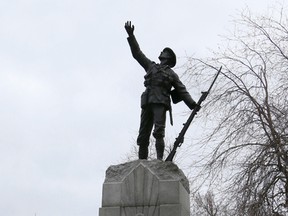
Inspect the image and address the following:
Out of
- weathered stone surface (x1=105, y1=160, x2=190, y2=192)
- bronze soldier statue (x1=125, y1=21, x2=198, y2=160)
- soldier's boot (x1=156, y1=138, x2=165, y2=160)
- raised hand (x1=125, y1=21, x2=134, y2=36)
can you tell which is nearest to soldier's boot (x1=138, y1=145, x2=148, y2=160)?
bronze soldier statue (x1=125, y1=21, x2=198, y2=160)

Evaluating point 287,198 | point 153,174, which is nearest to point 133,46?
point 153,174

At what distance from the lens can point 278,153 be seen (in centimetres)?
1070

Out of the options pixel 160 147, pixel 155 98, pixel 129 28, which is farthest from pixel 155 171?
pixel 129 28

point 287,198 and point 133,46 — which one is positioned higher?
point 133,46

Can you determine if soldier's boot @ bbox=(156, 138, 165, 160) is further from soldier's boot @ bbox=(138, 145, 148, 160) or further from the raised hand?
the raised hand

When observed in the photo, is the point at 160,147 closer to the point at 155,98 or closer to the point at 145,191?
the point at 155,98

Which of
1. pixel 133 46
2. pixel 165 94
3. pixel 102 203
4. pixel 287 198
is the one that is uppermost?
pixel 133 46

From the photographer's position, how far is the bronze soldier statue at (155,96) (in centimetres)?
819

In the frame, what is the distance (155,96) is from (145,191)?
1595mm

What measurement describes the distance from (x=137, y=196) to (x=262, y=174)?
4284 mm

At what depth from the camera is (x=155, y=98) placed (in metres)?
8.26

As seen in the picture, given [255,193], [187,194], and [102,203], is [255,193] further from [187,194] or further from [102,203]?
[102,203]

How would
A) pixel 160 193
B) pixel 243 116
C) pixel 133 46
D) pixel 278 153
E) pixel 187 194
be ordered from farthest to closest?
pixel 243 116 → pixel 278 153 → pixel 133 46 → pixel 187 194 → pixel 160 193

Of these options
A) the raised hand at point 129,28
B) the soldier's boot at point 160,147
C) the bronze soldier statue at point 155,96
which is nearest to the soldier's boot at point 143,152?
the bronze soldier statue at point 155,96
